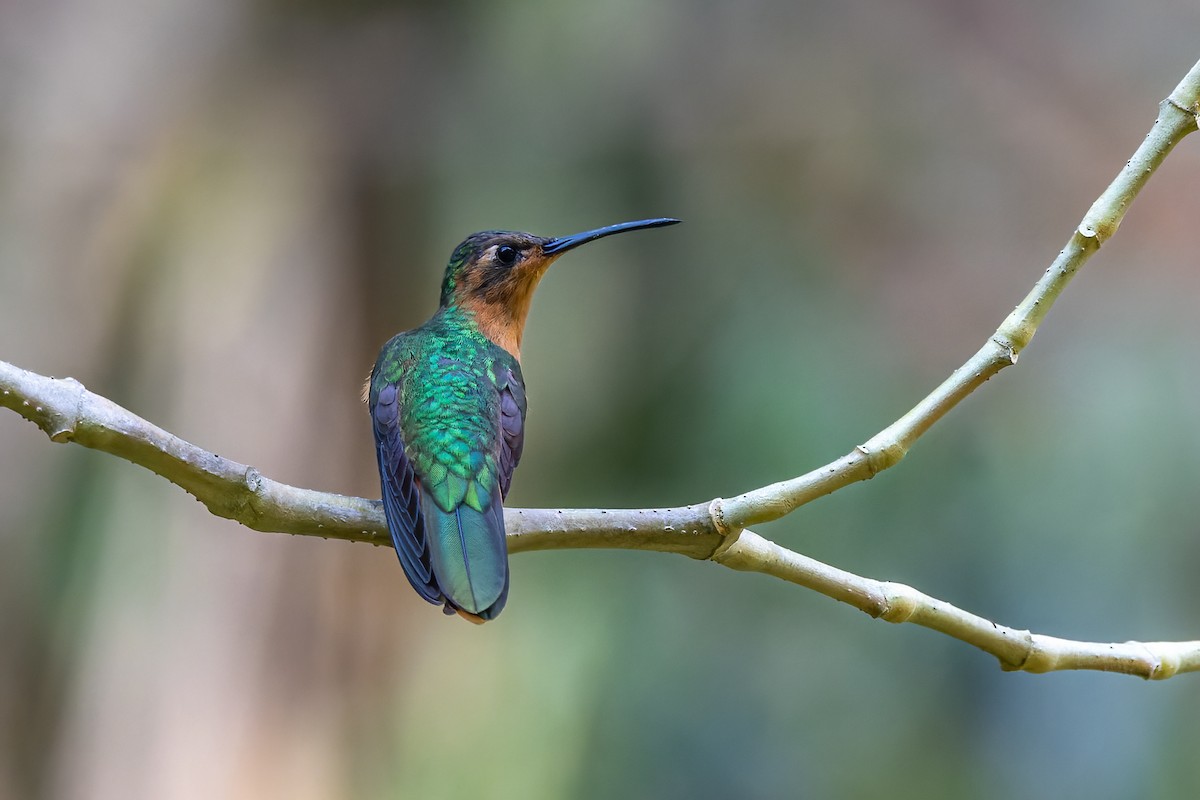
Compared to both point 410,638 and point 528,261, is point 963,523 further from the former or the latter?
point 528,261

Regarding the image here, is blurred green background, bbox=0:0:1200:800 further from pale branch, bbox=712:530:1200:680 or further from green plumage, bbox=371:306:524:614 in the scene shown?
pale branch, bbox=712:530:1200:680

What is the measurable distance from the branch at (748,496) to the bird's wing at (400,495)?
0.06 m

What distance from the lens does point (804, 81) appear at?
7508mm

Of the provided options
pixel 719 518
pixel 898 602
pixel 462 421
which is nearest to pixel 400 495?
pixel 462 421

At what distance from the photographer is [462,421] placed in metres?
2.62

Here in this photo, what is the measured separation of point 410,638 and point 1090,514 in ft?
12.4

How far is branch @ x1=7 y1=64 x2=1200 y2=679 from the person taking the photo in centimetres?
175

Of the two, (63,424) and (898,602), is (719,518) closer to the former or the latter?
(898,602)

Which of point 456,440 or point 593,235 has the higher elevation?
point 593,235

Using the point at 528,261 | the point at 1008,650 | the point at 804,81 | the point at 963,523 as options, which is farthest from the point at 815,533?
the point at 1008,650

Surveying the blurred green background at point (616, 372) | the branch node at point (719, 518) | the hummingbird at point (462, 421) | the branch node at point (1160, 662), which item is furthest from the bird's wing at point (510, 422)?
the blurred green background at point (616, 372)

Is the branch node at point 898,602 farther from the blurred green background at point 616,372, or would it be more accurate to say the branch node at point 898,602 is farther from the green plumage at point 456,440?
the blurred green background at point 616,372

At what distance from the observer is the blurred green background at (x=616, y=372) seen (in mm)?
5570

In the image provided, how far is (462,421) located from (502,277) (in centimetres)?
81
